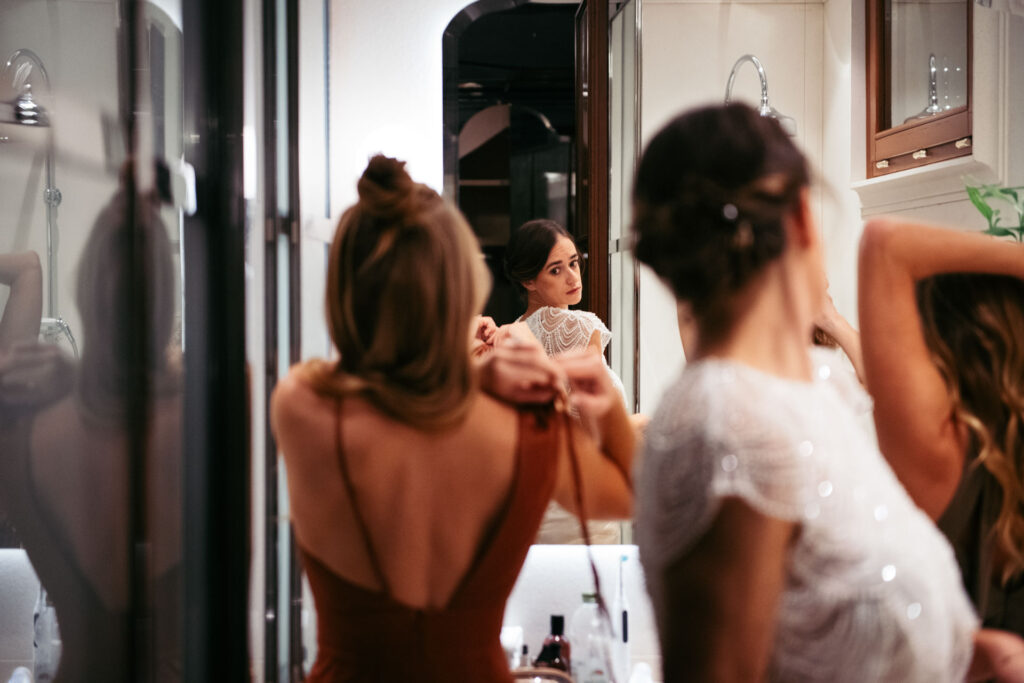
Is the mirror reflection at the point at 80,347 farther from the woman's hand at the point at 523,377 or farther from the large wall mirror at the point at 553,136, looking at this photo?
the large wall mirror at the point at 553,136

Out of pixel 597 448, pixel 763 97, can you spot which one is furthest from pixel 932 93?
pixel 597 448

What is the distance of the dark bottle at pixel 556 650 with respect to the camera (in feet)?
4.84

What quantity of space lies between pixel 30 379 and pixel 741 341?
0.48 meters

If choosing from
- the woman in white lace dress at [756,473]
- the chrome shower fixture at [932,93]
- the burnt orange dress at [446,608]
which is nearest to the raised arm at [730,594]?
the woman in white lace dress at [756,473]

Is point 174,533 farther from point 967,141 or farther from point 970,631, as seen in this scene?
point 967,141

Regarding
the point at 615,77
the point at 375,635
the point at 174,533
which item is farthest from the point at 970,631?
the point at 615,77

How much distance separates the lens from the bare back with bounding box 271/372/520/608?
2.62 feet

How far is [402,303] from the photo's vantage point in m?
0.79

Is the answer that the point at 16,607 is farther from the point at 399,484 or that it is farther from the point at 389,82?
the point at 389,82

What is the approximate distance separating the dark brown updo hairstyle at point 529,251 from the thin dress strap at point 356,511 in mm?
1093

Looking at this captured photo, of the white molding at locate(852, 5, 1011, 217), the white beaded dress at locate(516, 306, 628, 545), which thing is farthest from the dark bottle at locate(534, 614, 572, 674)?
the white molding at locate(852, 5, 1011, 217)

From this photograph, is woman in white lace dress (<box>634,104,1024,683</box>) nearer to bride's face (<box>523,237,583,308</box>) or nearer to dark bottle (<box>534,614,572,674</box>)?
dark bottle (<box>534,614,572,674</box>)

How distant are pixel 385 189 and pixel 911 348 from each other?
1.74 feet

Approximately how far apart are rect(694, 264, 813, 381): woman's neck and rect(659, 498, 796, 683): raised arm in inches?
4.4
